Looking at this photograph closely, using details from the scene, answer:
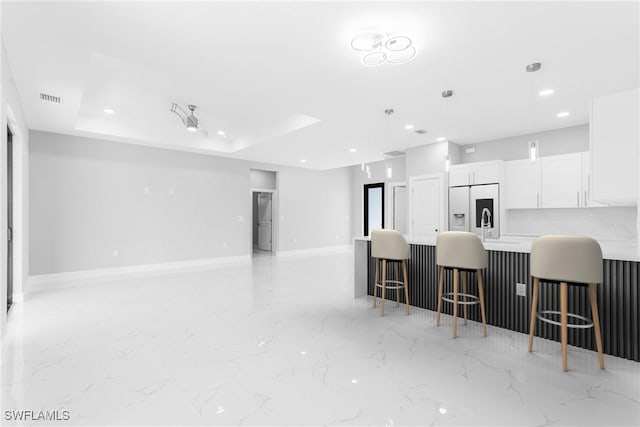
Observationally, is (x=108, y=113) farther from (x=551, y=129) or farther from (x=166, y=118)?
(x=551, y=129)

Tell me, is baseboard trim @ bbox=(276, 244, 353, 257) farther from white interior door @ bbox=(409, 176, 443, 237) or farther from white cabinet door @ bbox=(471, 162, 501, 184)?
white cabinet door @ bbox=(471, 162, 501, 184)

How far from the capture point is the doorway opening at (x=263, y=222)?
382 inches

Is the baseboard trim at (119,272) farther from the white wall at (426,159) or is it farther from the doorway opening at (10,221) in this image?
the white wall at (426,159)

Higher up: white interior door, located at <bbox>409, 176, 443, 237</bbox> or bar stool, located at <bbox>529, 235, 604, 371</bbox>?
white interior door, located at <bbox>409, 176, 443, 237</bbox>

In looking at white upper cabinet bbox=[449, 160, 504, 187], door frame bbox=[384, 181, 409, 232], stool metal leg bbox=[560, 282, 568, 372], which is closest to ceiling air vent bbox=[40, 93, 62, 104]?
stool metal leg bbox=[560, 282, 568, 372]

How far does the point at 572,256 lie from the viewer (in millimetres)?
2443

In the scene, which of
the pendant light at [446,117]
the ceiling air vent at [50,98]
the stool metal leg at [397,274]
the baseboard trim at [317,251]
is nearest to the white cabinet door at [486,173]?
the pendant light at [446,117]

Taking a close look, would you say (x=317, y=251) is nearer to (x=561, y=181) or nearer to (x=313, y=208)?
(x=313, y=208)

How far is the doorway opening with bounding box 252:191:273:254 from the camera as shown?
9.71 meters

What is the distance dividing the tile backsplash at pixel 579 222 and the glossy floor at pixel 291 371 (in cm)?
310

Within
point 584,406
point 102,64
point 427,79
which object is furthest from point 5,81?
point 584,406

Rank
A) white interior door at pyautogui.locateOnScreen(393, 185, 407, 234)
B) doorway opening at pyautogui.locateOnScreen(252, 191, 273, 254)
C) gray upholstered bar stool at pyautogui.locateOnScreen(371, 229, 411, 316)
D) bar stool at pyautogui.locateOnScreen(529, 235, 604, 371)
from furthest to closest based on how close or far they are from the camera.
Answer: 1. doorway opening at pyautogui.locateOnScreen(252, 191, 273, 254)
2. white interior door at pyautogui.locateOnScreen(393, 185, 407, 234)
3. gray upholstered bar stool at pyautogui.locateOnScreen(371, 229, 411, 316)
4. bar stool at pyautogui.locateOnScreen(529, 235, 604, 371)

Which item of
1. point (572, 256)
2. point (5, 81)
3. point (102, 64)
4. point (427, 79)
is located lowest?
point (572, 256)

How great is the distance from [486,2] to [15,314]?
578 centimetres
